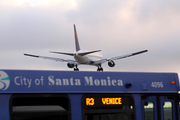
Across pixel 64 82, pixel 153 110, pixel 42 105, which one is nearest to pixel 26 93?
pixel 42 105

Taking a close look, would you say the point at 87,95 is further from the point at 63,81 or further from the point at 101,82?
the point at 63,81

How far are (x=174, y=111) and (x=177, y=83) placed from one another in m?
0.68

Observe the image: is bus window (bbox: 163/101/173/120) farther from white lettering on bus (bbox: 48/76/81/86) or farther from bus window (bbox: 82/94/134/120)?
white lettering on bus (bbox: 48/76/81/86)

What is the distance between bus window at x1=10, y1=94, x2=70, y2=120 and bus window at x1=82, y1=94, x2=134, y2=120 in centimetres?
45

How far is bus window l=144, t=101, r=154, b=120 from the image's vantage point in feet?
25.1

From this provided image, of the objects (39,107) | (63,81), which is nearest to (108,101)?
→ (63,81)

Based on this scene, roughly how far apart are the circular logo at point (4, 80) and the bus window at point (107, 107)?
5.34 feet

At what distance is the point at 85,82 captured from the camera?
7.09 metres

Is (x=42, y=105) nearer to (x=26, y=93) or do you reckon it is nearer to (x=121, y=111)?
(x=26, y=93)

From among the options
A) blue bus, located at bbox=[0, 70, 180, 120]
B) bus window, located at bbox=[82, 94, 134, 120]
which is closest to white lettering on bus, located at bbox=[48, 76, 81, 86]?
blue bus, located at bbox=[0, 70, 180, 120]

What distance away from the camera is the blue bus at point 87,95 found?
6520 millimetres

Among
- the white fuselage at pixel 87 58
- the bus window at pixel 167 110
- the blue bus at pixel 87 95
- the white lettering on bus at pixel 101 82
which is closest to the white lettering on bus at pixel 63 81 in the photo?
the blue bus at pixel 87 95

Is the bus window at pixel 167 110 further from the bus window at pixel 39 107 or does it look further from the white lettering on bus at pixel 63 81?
the bus window at pixel 39 107

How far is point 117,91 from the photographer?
7.33m
